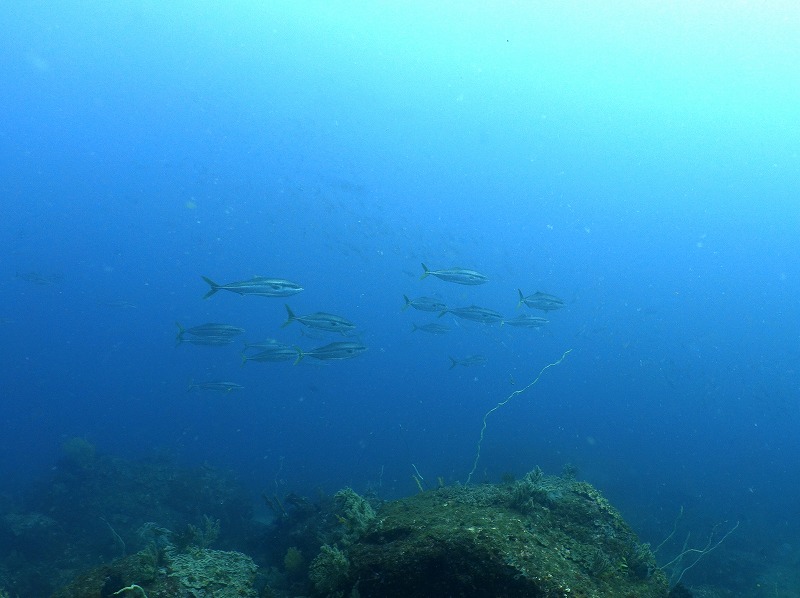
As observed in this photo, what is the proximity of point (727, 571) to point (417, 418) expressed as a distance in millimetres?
31187

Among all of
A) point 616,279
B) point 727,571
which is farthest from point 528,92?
point 727,571

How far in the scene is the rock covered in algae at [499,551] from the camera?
344 cm

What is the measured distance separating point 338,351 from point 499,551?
8216mm

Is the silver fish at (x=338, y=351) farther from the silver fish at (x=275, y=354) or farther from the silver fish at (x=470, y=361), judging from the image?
the silver fish at (x=470, y=361)

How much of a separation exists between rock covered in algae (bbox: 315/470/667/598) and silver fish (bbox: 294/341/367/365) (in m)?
6.41

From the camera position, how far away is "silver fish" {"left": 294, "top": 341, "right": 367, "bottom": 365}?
37.0 ft

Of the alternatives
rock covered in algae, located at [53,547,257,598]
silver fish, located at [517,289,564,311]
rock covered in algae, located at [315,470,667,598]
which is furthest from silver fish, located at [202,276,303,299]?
silver fish, located at [517,289,564,311]

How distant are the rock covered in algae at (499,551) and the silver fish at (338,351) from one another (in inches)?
252

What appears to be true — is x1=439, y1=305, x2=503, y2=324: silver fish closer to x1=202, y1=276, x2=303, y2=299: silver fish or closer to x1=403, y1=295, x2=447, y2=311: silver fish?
x1=403, y1=295, x2=447, y2=311: silver fish

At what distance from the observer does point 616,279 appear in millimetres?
147750

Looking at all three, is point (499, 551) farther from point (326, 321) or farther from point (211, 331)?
point (211, 331)

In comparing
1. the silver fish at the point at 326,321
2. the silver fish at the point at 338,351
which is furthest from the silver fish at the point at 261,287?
the silver fish at the point at 338,351

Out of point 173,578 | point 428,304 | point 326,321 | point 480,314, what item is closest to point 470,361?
point 428,304

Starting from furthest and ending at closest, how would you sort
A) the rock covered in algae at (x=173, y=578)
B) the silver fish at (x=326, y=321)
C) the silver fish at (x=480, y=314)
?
the silver fish at (x=480, y=314)
the silver fish at (x=326, y=321)
the rock covered in algae at (x=173, y=578)
